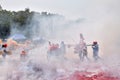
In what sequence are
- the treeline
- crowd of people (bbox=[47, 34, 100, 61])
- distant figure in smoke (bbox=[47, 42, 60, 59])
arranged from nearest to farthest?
crowd of people (bbox=[47, 34, 100, 61])
distant figure in smoke (bbox=[47, 42, 60, 59])
the treeline

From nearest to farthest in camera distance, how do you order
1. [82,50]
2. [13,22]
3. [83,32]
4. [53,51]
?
1. [82,50]
2. [53,51]
3. [83,32]
4. [13,22]

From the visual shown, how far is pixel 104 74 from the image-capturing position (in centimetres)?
1669

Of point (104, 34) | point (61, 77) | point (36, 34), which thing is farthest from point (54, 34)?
point (61, 77)

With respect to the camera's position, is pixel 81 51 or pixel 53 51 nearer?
pixel 81 51

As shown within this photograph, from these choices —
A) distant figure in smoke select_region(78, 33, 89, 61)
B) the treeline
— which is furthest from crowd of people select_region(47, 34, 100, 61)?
the treeline

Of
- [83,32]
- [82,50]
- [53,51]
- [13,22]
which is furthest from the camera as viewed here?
[13,22]

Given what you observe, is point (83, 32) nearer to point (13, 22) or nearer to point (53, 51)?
point (53, 51)

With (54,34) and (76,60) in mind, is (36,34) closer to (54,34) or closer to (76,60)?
(54,34)

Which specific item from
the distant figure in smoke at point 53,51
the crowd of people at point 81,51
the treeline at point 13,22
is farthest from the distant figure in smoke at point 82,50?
the treeline at point 13,22

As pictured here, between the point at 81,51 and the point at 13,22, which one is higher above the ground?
the point at 13,22

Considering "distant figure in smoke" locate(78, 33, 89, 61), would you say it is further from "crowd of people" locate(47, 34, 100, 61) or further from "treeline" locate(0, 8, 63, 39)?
"treeline" locate(0, 8, 63, 39)

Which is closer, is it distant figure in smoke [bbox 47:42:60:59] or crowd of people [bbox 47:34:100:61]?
crowd of people [bbox 47:34:100:61]

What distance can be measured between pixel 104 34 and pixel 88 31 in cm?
215

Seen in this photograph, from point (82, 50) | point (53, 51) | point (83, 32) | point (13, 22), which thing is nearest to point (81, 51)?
point (82, 50)
